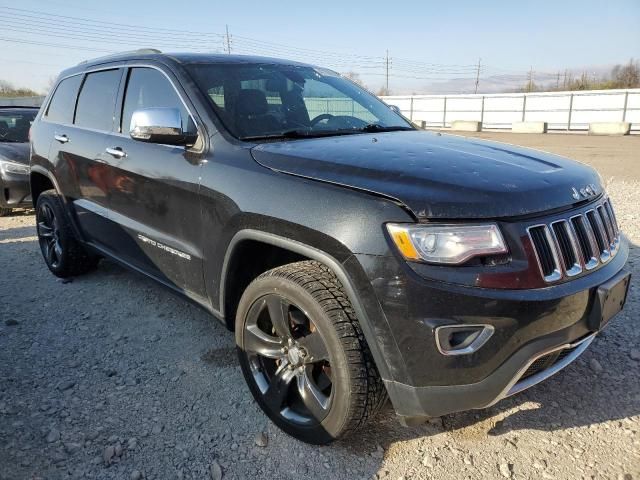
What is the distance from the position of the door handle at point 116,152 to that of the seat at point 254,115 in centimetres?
92

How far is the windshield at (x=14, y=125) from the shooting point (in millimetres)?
7773

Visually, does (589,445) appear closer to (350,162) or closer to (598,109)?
(350,162)

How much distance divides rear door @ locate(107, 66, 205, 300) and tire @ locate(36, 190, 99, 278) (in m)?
1.14

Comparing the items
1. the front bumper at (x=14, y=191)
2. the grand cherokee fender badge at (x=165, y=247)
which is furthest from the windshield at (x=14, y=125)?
the grand cherokee fender badge at (x=165, y=247)

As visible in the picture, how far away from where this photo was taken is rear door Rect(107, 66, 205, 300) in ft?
9.27

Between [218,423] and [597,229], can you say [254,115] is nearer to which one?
[218,423]

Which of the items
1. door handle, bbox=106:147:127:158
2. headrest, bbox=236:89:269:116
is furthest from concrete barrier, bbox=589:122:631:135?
door handle, bbox=106:147:127:158

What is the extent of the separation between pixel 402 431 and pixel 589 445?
855mm

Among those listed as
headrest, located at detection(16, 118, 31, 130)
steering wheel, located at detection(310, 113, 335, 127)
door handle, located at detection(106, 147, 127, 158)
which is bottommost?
headrest, located at detection(16, 118, 31, 130)

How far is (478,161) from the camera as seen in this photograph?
2312mm

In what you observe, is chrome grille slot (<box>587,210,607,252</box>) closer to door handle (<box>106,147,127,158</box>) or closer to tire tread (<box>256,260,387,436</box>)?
tire tread (<box>256,260,387,436</box>)

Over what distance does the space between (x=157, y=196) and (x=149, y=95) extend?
724 mm

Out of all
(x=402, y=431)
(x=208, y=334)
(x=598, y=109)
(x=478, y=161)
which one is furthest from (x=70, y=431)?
(x=598, y=109)

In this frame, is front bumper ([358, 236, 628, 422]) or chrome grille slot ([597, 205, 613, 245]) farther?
chrome grille slot ([597, 205, 613, 245])
